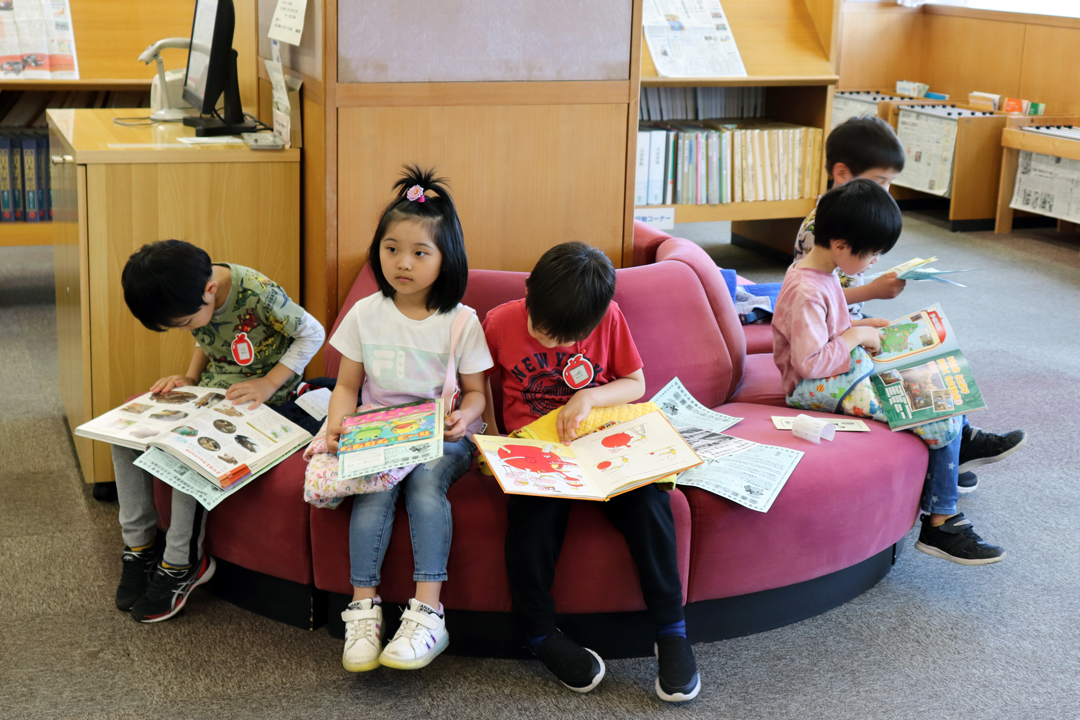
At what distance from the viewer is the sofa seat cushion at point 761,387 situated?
2508 millimetres

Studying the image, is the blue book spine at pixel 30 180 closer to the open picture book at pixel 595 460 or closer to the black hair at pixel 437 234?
the black hair at pixel 437 234

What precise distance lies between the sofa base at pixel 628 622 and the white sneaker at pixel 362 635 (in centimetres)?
10

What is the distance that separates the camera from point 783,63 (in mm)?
4730

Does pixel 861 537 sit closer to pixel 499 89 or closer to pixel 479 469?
pixel 479 469

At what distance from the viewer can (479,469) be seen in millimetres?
2051

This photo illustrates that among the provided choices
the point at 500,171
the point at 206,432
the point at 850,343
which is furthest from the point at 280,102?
the point at 850,343

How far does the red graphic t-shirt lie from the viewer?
82.0 inches

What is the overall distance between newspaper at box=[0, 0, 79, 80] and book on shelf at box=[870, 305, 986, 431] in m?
3.45

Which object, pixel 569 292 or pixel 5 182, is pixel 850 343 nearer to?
pixel 569 292

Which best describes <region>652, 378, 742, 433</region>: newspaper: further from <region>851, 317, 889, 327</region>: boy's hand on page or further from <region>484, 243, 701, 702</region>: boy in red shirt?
<region>851, 317, 889, 327</region>: boy's hand on page

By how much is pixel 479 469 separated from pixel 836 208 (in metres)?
0.99

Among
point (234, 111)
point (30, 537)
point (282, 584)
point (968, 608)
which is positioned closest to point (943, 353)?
point (968, 608)

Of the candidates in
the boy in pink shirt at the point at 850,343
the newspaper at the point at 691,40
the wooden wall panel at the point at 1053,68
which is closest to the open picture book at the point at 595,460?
the boy in pink shirt at the point at 850,343

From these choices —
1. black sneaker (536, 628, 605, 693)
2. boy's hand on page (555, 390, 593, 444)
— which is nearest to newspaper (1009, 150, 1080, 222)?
boy's hand on page (555, 390, 593, 444)
